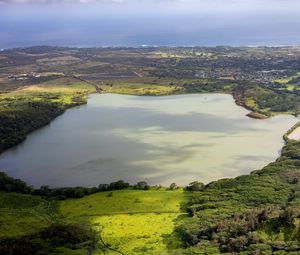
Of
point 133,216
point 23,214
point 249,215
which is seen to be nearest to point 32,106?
point 23,214

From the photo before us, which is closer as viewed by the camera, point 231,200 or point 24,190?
point 231,200

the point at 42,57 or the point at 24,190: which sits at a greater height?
the point at 42,57

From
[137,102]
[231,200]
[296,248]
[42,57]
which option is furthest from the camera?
[42,57]

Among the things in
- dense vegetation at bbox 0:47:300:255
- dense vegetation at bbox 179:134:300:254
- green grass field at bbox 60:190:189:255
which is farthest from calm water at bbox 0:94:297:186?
dense vegetation at bbox 179:134:300:254

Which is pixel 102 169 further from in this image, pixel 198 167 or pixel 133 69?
pixel 133 69

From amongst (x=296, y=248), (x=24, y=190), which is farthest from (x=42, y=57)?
(x=296, y=248)

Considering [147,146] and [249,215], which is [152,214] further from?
[147,146]
